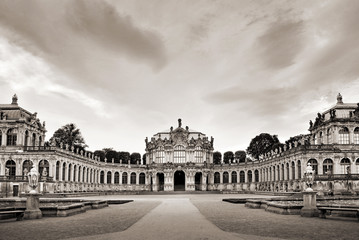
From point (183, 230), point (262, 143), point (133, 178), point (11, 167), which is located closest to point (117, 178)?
point (133, 178)

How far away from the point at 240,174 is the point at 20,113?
2236 inches

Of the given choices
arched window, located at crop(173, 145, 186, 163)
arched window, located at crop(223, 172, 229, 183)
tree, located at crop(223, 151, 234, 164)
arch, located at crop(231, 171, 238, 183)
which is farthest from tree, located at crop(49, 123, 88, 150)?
tree, located at crop(223, 151, 234, 164)

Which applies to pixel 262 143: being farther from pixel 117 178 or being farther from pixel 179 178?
pixel 117 178

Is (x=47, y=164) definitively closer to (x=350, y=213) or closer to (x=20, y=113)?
(x=20, y=113)

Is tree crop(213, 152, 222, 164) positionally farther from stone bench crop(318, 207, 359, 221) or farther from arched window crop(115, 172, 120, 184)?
stone bench crop(318, 207, 359, 221)

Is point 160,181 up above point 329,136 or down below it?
below

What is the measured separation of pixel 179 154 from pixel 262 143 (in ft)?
86.3

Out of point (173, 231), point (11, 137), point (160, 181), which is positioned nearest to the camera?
point (173, 231)

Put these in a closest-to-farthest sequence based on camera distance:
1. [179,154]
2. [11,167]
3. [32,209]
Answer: [32,209]
[11,167]
[179,154]

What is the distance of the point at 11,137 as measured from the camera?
6625 centimetres

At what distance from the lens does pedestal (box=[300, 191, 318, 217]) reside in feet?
72.1

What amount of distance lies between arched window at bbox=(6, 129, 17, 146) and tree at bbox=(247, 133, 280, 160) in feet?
226

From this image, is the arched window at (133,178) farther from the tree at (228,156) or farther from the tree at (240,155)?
the tree at (240,155)

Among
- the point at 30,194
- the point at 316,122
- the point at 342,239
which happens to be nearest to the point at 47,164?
the point at 30,194
